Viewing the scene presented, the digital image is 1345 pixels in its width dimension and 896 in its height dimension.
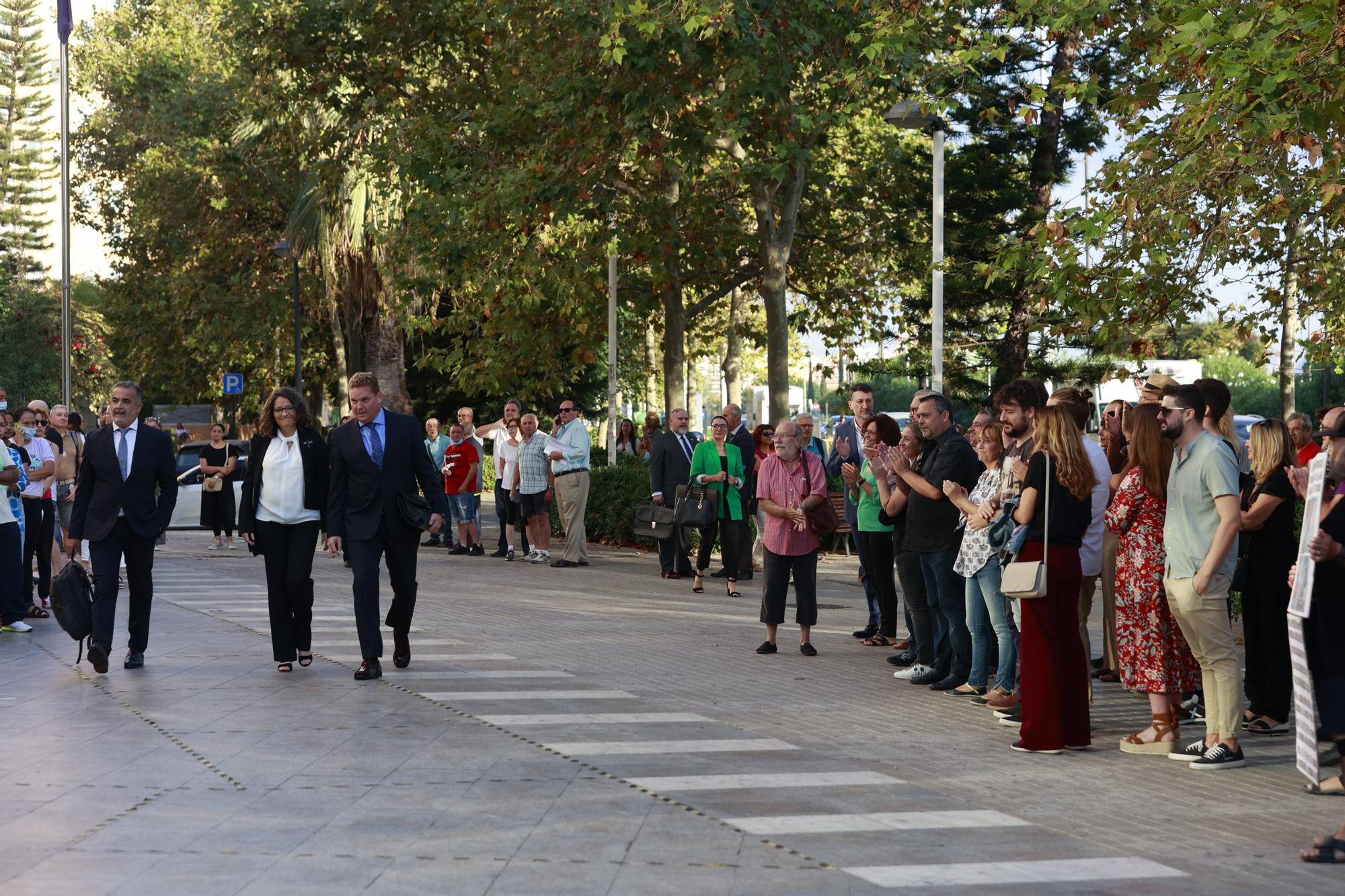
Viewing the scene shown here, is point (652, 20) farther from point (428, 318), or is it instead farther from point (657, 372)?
point (657, 372)

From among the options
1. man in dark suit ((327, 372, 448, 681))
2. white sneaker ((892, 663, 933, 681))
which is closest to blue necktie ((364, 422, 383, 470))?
man in dark suit ((327, 372, 448, 681))

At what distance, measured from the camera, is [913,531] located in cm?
1048

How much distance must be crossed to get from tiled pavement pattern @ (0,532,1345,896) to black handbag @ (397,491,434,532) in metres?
1.03

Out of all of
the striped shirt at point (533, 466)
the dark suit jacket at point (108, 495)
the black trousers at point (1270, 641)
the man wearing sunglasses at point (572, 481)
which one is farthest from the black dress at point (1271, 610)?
the striped shirt at point (533, 466)

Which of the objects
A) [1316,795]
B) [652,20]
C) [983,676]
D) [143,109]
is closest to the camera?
[1316,795]

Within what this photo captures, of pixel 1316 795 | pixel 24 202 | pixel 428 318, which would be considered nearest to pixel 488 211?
pixel 428 318

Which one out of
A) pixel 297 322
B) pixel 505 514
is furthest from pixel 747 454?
pixel 297 322

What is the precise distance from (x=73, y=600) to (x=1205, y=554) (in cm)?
723

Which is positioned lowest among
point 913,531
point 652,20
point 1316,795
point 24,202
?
point 1316,795

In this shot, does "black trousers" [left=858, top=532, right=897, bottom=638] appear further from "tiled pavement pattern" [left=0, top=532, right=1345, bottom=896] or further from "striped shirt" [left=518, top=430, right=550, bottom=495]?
"striped shirt" [left=518, top=430, right=550, bottom=495]

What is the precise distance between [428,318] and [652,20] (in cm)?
1607

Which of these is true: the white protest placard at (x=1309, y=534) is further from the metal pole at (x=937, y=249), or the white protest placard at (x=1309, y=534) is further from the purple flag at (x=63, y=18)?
the purple flag at (x=63, y=18)

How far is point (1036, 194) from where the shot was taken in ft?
85.8

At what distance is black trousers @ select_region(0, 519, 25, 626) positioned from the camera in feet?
43.2
